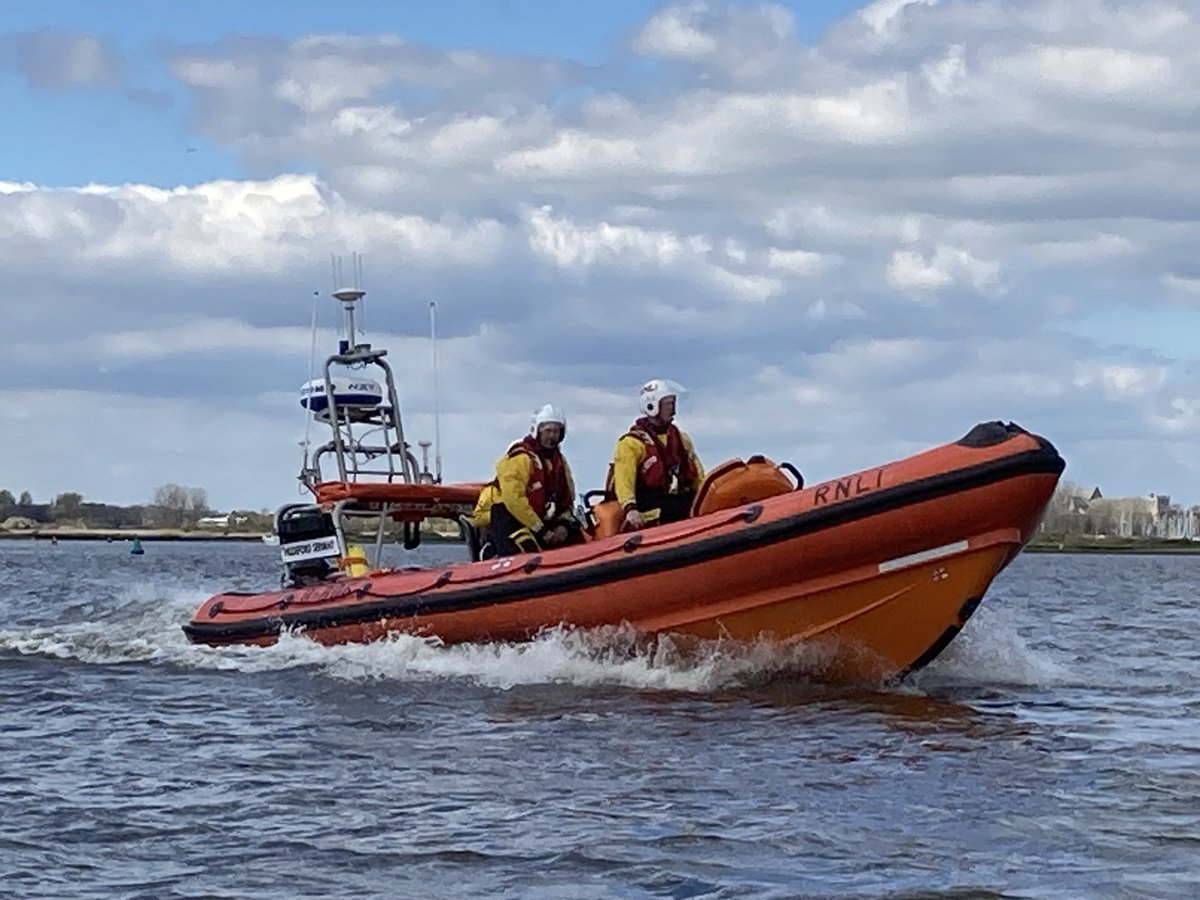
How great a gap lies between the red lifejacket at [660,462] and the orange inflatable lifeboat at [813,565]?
0.62 m

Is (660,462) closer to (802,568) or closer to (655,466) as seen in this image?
(655,466)

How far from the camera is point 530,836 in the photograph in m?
6.89

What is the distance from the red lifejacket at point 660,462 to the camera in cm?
1232

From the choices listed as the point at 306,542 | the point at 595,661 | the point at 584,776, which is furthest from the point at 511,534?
the point at 584,776

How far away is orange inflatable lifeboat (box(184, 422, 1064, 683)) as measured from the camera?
34.5 feet

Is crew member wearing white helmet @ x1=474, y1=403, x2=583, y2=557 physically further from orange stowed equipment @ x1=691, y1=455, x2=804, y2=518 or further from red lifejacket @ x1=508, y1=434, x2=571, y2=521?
orange stowed equipment @ x1=691, y1=455, x2=804, y2=518

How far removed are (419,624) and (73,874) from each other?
240 inches

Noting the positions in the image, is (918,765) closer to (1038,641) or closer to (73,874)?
(73,874)

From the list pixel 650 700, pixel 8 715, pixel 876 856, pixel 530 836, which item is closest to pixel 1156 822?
pixel 876 856

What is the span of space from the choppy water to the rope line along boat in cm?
23

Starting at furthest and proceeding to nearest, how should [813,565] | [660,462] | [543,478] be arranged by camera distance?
[543,478]
[660,462]
[813,565]

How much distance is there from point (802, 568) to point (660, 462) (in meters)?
1.77

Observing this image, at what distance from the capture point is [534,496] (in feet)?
41.4

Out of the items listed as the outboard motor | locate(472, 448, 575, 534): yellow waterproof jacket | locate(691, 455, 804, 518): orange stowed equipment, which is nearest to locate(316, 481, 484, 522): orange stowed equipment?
the outboard motor
